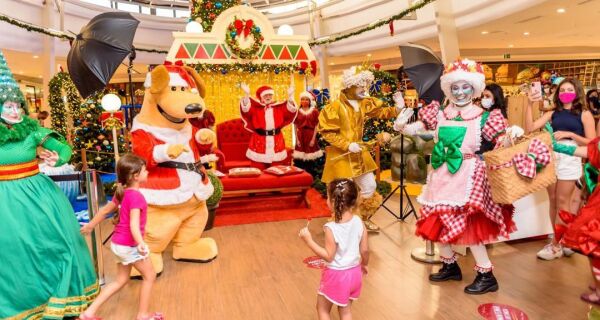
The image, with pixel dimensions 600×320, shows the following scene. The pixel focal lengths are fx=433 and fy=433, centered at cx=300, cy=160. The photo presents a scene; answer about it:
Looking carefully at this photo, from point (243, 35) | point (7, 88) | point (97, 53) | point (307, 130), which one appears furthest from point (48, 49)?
point (7, 88)

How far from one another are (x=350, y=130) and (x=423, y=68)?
3.18 feet

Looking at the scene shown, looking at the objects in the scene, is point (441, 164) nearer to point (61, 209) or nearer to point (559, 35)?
point (61, 209)

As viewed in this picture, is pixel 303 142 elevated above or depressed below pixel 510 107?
below

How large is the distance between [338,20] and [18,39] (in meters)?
7.45

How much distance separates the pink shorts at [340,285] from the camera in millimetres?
2275

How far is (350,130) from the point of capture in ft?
14.4

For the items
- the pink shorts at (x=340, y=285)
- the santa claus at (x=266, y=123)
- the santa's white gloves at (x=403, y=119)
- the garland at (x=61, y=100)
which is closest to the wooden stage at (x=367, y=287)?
the pink shorts at (x=340, y=285)

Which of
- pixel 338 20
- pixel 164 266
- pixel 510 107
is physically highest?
pixel 338 20

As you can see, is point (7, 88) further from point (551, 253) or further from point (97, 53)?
point (551, 253)

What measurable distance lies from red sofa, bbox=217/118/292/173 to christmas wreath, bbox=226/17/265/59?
1.08 meters

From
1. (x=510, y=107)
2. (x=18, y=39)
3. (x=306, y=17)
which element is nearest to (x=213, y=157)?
(x=510, y=107)

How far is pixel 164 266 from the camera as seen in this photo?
3.93 metres

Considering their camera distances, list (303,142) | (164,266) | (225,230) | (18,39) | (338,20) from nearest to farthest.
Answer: (164,266)
(225,230)
(303,142)
(18,39)
(338,20)

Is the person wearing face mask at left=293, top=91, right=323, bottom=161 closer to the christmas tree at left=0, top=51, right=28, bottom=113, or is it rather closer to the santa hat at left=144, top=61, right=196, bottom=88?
the santa hat at left=144, top=61, right=196, bottom=88
